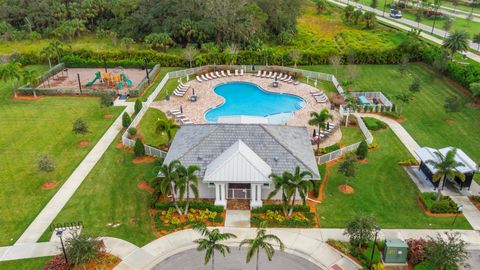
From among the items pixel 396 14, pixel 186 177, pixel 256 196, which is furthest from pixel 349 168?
pixel 396 14

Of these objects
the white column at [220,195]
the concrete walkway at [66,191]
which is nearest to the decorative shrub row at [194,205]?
the white column at [220,195]

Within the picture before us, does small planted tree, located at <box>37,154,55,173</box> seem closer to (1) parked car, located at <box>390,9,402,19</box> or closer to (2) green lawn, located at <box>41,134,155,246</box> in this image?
(2) green lawn, located at <box>41,134,155,246</box>

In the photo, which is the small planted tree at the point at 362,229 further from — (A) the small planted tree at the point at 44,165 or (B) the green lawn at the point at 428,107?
(A) the small planted tree at the point at 44,165

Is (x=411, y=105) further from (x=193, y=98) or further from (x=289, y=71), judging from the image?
(x=193, y=98)

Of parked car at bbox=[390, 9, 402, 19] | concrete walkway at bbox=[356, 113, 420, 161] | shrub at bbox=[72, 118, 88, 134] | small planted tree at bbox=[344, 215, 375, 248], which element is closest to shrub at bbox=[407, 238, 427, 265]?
small planted tree at bbox=[344, 215, 375, 248]

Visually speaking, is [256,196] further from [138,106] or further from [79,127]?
[138,106]

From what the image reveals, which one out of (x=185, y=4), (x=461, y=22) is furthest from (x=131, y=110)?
(x=461, y=22)
